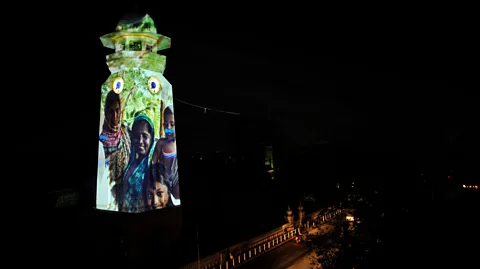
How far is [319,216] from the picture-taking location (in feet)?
54.7

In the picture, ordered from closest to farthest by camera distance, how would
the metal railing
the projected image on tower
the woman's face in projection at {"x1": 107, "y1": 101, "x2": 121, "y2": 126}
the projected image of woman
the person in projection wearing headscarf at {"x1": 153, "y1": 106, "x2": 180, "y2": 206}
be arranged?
the metal railing, the projected image of woman, the projected image on tower, the woman's face in projection at {"x1": 107, "y1": 101, "x2": 121, "y2": 126}, the person in projection wearing headscarf at {"x1": 153, "y1": 106, "x2": 180, "y2": 206}

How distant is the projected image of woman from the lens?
38.6 ft

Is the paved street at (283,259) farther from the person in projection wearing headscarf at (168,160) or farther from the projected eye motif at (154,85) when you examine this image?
the projected eye motif at (154,85)

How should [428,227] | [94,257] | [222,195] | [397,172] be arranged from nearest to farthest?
[428,227] → [397,172] → [94,257] → [222,195]

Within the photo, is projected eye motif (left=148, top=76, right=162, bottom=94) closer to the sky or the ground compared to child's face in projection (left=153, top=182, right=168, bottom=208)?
closer to the sky

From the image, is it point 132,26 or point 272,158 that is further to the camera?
point 272,158

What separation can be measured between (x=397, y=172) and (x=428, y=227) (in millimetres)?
2036

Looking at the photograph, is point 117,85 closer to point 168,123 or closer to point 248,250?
point 168,123

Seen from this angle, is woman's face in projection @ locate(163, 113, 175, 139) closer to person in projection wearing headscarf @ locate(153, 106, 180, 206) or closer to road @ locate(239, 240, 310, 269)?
person in projection wearing headscarf @ locate(153, 106, 180, 206)

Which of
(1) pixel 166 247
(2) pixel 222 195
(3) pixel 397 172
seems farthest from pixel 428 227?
(2) pixel 222 195

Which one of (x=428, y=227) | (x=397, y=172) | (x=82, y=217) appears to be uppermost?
(x=397, y=172)

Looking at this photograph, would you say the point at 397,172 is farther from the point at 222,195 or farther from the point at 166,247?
the point at 222,195

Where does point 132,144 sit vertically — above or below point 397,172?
above

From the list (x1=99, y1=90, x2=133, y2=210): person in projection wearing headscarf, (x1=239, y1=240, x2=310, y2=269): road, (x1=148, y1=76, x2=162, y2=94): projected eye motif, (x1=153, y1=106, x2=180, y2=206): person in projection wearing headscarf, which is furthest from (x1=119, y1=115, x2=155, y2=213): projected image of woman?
(x1=239, y1=240, x2=310, y2=269): road
